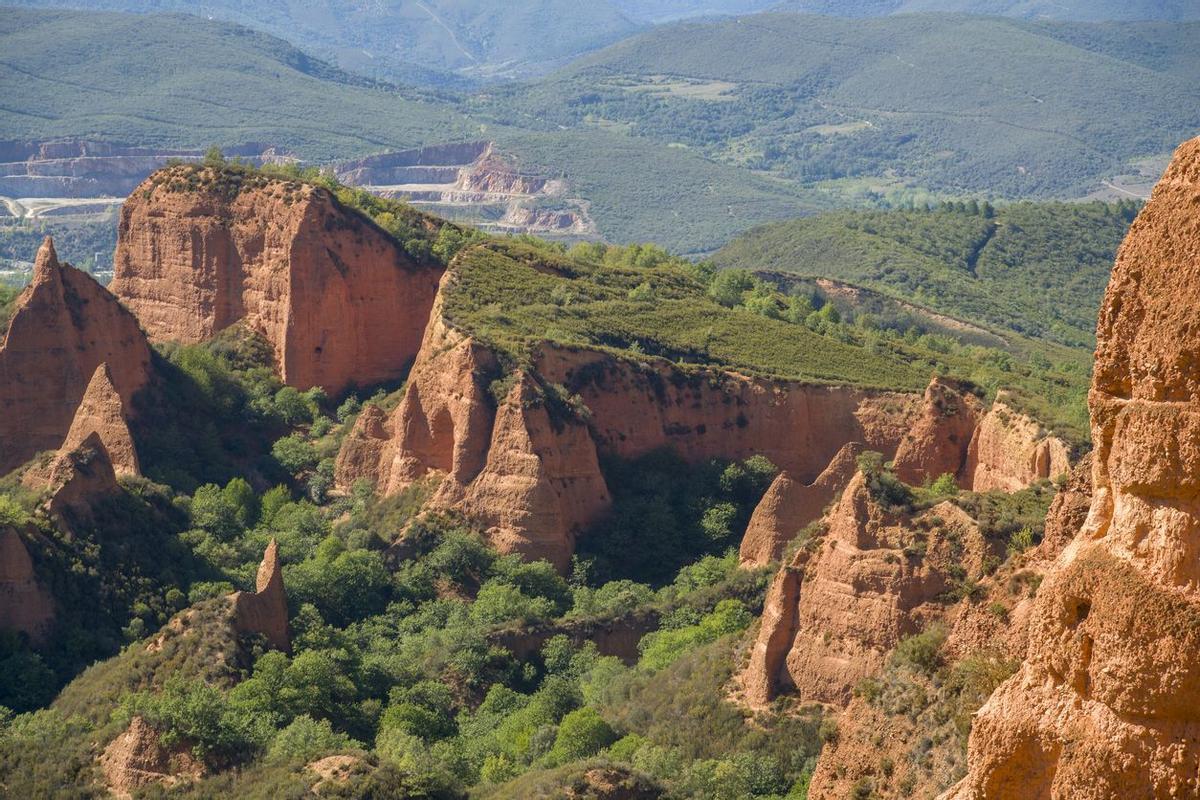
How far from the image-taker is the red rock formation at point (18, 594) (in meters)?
51.6

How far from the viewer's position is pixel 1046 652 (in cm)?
1909

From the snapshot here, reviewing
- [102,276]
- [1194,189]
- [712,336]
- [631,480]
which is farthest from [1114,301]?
[102,276]

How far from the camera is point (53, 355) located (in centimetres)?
6631

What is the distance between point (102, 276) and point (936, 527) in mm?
111221

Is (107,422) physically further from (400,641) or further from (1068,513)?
(1068,513)

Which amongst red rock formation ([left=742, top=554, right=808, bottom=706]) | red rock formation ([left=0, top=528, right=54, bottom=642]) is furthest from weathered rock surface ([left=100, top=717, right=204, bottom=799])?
red rock formation ([left=0, top=528, right=54, bottom=642])

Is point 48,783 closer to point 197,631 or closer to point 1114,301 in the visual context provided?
point 197,631

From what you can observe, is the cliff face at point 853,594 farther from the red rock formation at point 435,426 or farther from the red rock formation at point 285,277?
the red rock formation at point 285,277

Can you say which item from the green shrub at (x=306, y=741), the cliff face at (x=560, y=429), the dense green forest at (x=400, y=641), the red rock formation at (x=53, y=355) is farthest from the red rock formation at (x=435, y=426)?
the green shrub at (x=306, y=741)

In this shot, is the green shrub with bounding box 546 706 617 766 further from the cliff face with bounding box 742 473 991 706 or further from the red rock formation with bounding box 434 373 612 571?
the red rock formation with bounding box 434 373 612 571

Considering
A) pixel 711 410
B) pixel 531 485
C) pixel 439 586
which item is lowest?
pixel 439 586

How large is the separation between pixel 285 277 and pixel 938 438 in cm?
2609

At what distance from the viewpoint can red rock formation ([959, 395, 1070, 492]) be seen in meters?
51.8

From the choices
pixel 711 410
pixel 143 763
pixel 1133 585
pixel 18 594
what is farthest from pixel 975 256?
pixel 1133 585
